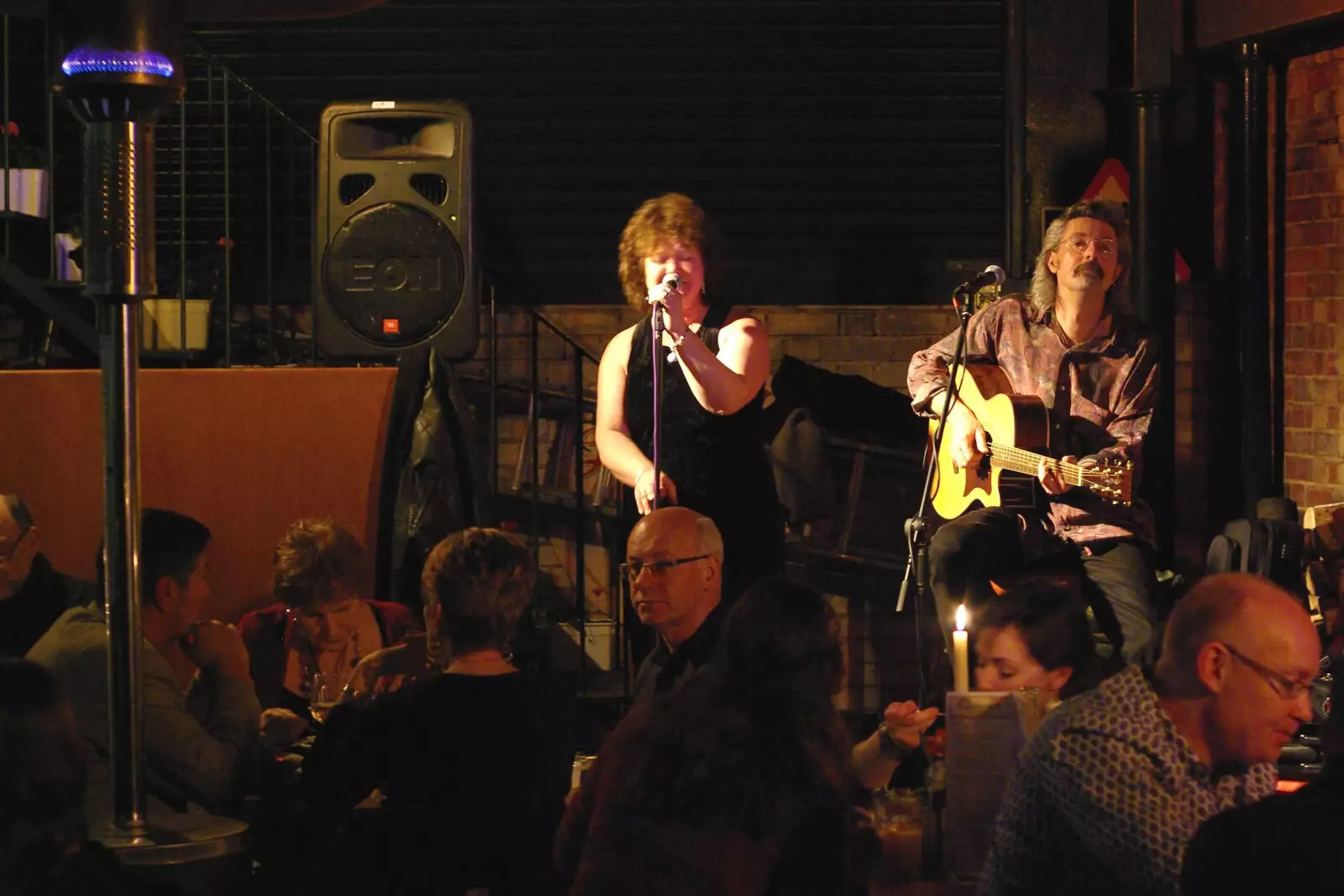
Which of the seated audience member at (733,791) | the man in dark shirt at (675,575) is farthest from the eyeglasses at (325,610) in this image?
the seated audience member at (733,791)

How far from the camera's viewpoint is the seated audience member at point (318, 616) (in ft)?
14.7

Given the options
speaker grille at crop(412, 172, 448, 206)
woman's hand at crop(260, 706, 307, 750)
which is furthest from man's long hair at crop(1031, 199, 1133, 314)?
woman's hand at crop(260, 706, 307, 750)

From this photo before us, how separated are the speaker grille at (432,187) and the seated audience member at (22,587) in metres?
1.58

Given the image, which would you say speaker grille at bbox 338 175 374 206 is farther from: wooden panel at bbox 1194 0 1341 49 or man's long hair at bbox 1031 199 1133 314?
wooden panel at bbox 1194 0 1341 49

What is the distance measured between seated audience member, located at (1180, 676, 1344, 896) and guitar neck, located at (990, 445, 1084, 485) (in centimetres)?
294

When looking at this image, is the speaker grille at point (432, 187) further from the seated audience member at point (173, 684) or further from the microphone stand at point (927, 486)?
the seated audience member at point (173, 684)

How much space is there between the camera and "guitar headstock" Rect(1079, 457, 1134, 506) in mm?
4719

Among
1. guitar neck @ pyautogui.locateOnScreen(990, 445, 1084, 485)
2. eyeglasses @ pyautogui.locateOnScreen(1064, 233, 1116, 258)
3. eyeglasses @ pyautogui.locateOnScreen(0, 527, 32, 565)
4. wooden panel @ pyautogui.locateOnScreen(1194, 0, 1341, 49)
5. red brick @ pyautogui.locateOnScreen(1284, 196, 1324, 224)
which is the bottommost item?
eyeglasses @ pyautogui.locateOnScreen(0, 527, 32, 565)

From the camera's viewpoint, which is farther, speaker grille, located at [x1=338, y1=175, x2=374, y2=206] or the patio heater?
speaker grille, located at [x1=338, y1=175, x2=374, y2=206]

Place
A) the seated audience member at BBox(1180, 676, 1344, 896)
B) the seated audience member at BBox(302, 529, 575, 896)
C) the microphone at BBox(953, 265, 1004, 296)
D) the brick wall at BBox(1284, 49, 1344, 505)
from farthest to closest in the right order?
1. the brick wall at BBox(1284, 49, 1344, 505)
2. the microphone at BBox(953, 265, 1004, 296)
3. the seated audience member at BBox(302, 529, 575, 896)
4. the seated audience member at BBox(1180, 676, 1344, 896)

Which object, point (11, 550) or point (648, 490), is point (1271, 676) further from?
point (11, 550)

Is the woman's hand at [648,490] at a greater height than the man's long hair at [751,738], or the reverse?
the woman's hand at [648,490]

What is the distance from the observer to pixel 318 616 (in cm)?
453

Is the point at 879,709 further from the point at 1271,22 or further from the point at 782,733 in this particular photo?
the point at 782,733
